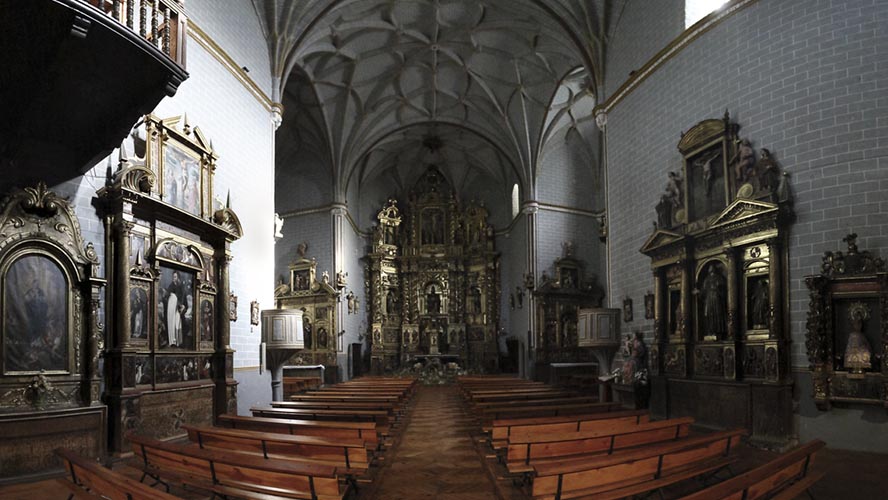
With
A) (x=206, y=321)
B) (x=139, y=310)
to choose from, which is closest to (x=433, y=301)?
(x=206, y=321)

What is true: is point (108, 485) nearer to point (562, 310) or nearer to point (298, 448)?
point (298, 448)

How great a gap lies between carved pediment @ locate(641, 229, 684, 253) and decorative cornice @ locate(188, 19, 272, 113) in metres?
10.9

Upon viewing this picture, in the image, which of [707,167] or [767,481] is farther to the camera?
[707,167]

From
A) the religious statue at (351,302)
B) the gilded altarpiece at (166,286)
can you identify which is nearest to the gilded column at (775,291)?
the gilded altarpiece at (166,286)

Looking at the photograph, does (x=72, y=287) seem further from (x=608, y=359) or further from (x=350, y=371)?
(x=350, y=371)

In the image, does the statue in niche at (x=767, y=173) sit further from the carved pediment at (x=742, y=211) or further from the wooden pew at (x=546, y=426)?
the wooden pew at (x=546, y=426)

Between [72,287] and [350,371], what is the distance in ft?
71.1

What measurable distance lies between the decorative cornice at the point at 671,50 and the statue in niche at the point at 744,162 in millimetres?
2693

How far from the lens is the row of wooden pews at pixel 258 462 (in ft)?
13.9

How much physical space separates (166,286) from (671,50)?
1203 cm

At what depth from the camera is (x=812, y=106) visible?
387 inches

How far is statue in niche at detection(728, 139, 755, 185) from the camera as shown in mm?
10883

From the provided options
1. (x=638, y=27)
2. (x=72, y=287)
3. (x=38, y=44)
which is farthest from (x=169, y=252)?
(x=638, y=27)

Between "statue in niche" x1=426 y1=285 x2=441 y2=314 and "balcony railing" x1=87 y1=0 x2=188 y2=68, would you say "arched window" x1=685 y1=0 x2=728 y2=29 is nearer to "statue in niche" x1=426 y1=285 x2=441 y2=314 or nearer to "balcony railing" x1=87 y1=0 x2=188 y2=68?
"balcony railing" x1=87 y1=0 x2=188 y2=68
